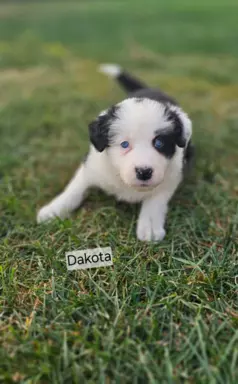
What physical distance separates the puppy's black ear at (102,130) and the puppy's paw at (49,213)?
0.52m

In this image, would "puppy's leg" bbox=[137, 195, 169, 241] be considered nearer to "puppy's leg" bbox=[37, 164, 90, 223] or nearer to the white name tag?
the white name tag

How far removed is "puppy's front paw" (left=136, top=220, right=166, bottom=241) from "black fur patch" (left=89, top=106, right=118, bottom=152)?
1.53 feet

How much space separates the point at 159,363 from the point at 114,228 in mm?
937

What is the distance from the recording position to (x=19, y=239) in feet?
8.04

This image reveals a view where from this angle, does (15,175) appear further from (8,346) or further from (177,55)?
(177,55)

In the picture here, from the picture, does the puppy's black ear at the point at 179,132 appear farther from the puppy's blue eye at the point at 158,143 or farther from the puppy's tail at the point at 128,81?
the puppy's tail at the point at 128,81

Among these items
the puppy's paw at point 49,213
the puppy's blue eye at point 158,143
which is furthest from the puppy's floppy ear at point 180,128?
the puppy's paw at point 49,213

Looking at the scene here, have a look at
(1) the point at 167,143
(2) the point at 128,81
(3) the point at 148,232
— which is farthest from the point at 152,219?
(2) the point at 128,81

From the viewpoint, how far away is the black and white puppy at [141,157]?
2.18 m

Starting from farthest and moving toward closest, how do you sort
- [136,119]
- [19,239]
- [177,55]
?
[177,55]
[19,239]
[136,119]

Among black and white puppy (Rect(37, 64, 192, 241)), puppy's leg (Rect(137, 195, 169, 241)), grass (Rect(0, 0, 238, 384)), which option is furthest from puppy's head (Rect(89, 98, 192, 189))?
grass (Rect(0, 0, 238, 384))

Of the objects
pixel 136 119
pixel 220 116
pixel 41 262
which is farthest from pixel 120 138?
pixel 220 116

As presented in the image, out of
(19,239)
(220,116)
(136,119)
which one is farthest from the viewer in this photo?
(220,116)

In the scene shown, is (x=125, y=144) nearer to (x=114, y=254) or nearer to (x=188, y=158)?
(x=114, y=254)
